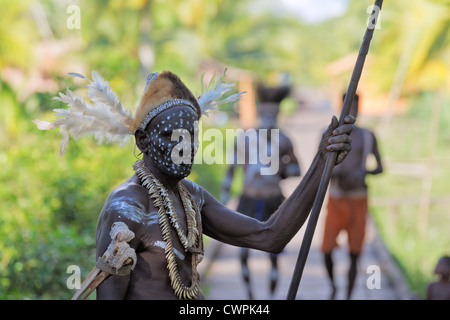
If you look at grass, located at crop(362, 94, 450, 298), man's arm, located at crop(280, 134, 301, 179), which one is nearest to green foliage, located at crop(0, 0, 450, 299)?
grass, located at crop(362, 94, 450, 298)

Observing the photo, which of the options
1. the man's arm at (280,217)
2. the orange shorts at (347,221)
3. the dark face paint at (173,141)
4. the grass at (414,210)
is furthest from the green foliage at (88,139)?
the orange shorts at (347,221)

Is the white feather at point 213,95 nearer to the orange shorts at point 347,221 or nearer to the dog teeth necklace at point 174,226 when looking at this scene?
the dog teeth necklace at point 174,226

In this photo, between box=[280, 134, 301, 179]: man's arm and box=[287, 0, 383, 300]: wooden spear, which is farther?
box=[280, 134, 301, 179]: man's arm

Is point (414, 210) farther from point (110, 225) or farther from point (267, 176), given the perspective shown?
point (110, 225)

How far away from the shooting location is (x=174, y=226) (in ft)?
10.1

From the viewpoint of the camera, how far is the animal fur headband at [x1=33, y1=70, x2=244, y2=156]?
300 cm

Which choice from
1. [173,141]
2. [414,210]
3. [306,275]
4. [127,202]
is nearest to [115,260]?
[127,202]

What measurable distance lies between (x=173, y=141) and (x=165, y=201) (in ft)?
0.99

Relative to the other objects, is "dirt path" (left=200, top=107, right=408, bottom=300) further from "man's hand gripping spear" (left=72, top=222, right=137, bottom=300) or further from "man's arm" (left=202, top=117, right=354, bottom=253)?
"man's hand gripping spear" (left=72, top=222, right=137, bottom=300)

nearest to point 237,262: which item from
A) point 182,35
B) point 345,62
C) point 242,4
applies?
point 182,35

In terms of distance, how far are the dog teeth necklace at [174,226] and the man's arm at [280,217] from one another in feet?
0.65

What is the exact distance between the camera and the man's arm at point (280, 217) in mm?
3012

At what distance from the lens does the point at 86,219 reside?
8.52 meters
